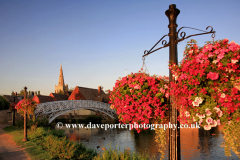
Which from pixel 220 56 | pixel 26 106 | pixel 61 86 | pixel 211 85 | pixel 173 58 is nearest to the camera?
pixel 220 56

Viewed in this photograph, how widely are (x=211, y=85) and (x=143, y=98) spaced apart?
1.41 metres

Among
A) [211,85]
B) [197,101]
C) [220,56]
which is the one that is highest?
[220,56]

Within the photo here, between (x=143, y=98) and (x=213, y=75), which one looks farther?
(x=143, y=98)

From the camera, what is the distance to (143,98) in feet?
13.5

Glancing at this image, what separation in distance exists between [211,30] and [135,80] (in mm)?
1818

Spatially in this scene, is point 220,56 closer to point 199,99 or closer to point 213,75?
point 213,75

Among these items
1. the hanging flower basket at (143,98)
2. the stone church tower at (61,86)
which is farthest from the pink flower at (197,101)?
the stone church tower at (61,86)

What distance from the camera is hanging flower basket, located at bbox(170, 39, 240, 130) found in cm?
304

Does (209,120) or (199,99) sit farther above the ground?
(199,99)

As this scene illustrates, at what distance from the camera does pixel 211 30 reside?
3549mm

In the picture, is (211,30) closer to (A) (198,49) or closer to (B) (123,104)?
(A) (198,49)

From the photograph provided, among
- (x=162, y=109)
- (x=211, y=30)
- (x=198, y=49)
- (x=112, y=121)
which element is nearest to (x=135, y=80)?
(x=162, y=109)

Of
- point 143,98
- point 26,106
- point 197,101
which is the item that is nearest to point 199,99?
point 197,101

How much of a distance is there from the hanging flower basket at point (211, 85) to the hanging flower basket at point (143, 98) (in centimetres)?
59
